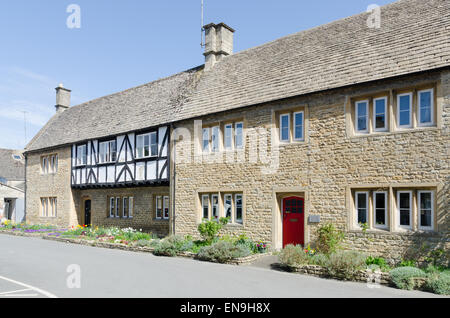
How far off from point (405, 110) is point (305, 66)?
14.7 feet

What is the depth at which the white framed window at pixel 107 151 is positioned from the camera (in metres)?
21.5

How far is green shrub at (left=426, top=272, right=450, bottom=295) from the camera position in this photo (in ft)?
27.2

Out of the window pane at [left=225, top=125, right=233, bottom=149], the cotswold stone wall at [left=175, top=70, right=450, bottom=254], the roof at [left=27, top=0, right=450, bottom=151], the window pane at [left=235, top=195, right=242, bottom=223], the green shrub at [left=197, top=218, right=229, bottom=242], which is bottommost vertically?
the green shrub at [left=197, top=218, right=229, bottom=242]

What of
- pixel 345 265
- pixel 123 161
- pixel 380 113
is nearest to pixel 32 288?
pixel 345 265

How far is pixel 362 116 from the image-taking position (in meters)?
12.1

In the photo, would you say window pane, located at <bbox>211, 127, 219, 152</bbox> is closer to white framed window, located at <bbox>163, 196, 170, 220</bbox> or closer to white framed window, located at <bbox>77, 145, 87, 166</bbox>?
white framed window, located at <bbox>163, 196, 170, 220</bbox>

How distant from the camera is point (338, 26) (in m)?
15.2

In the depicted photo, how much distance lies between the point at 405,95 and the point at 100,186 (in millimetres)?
17661

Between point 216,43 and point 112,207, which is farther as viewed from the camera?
point 112,207

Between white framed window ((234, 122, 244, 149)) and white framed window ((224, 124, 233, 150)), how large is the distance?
0.22 m

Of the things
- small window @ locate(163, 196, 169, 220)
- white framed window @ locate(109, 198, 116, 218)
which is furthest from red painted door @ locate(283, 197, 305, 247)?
white framed window @ locate(109, 198, 116, 218)

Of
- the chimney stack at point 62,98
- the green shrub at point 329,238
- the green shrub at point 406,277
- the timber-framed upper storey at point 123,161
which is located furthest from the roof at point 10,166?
the green shrub at point 406,277

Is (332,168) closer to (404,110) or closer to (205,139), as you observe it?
(404,110)
